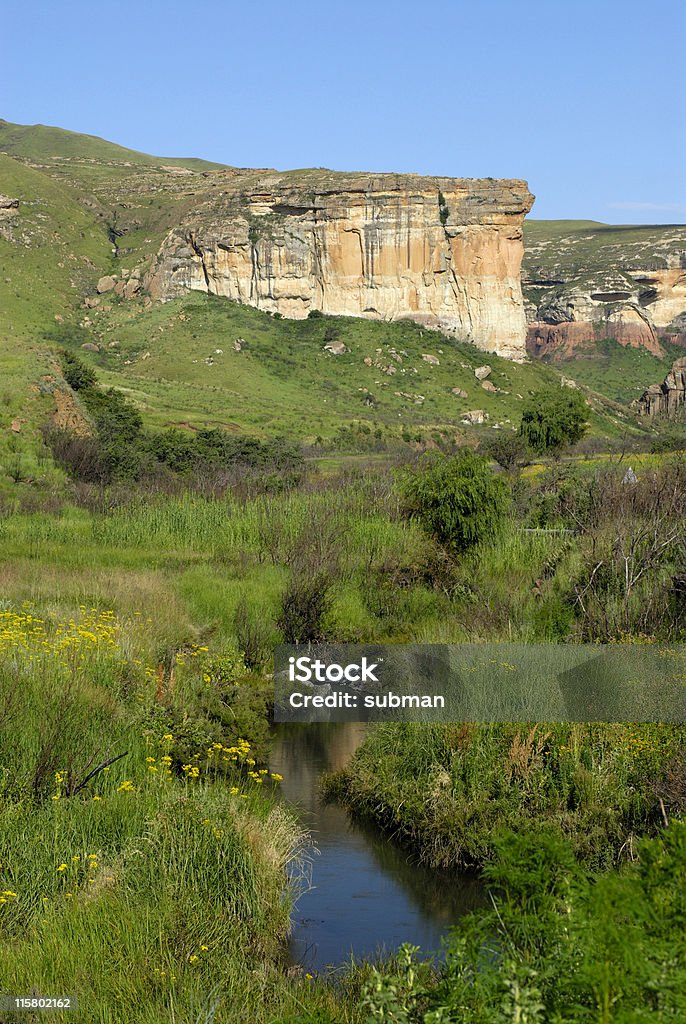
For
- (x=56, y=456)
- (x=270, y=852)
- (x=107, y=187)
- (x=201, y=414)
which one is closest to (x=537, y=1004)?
(x=270, y=852)

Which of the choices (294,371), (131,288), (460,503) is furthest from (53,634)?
(131,288)

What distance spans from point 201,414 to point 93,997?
64951 millimetres

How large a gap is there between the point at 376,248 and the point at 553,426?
56.5 meters

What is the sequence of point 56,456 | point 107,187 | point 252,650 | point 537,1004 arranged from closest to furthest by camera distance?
point 537,1004, point 252,650, point 56,456, point 107,187

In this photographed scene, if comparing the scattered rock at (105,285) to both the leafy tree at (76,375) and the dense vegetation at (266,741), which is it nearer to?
the leafy tree at (76,375)

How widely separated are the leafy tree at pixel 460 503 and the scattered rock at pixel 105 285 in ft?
308

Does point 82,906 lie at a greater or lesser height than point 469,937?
lesser

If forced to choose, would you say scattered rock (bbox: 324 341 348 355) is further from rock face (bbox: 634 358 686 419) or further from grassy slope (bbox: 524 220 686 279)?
grassy slope (bbox: 524 220 686 279)

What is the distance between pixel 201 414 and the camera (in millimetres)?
70625

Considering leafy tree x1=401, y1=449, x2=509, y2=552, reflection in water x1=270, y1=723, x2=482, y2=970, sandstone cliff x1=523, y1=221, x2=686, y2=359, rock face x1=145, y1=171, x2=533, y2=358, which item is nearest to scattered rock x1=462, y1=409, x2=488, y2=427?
rock face x1=145, y1=171, x2=533, y2=358

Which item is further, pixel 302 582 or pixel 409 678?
pixel 302 582

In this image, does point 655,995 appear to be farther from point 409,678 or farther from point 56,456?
point 56,456

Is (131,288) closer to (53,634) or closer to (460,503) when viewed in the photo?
(460,503)

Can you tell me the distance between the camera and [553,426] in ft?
210
